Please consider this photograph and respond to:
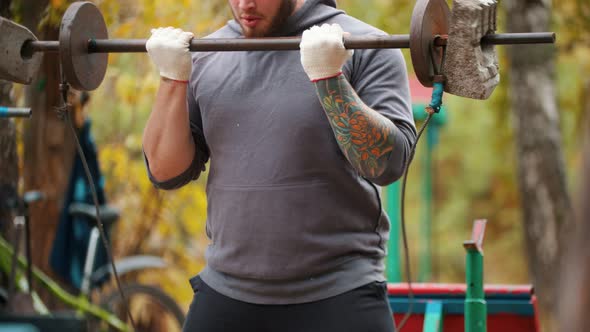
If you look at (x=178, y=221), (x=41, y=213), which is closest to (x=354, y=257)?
(x=41, y=213)

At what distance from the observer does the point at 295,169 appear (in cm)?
→ 215

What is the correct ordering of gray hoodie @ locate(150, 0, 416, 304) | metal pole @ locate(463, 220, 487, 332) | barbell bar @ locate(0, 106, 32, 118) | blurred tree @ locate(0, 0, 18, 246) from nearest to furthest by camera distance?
1. gray hoodie @ locate(150, 0, 416, 304)
2. metal pole @ locate(463, 220, 487, 332)
3. barbell bar @ locate(0, 106, 32, 118)
4. blurred tree @ locate(0, 0, 18, 246)

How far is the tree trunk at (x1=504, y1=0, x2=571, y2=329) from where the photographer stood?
6121 millimetres

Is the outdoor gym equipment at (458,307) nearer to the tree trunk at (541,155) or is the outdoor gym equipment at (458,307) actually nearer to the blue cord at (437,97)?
the blue cord at (437,97)

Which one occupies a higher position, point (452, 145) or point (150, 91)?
point (150, 91)

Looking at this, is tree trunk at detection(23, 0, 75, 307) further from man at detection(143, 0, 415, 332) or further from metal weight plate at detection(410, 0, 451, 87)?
metal weight plate at detection(410, 0, 451, 87)

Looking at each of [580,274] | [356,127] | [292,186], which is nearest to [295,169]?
[292,186]

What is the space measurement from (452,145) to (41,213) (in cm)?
990

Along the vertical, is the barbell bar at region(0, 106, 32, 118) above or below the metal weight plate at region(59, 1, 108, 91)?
below

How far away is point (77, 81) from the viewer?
7.83ft

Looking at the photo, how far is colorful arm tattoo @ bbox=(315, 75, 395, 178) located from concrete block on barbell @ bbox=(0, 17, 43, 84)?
881 millimetres

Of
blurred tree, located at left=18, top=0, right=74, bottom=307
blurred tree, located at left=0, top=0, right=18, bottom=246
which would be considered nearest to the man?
blurred tree, located at left=0, top=0, right=18, bottom=246

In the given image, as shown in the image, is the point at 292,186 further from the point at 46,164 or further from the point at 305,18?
the point at 46,164

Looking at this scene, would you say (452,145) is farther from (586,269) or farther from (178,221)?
(586,269)
